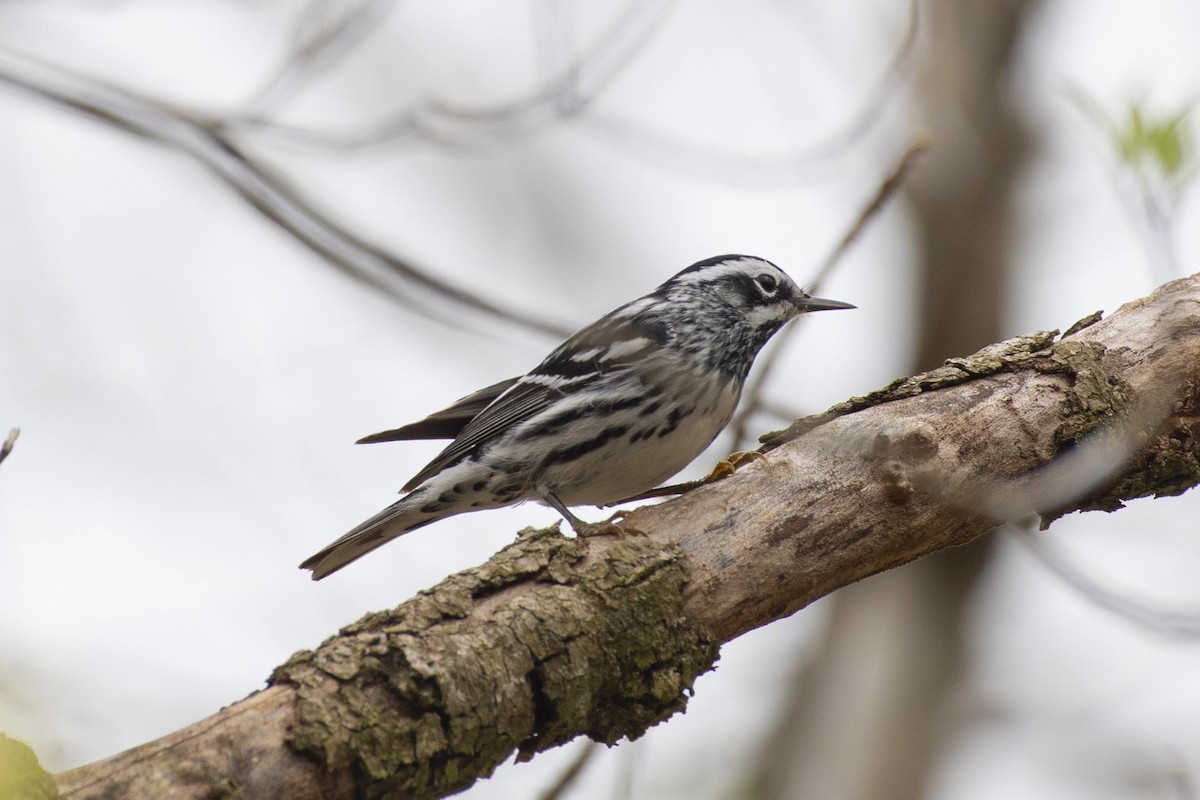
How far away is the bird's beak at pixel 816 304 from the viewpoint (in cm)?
583

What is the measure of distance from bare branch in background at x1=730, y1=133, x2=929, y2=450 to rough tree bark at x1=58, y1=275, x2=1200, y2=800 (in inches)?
32.2

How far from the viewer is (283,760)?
297 centimetres

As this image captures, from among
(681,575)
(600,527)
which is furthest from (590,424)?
(681,575)

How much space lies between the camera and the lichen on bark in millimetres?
3090

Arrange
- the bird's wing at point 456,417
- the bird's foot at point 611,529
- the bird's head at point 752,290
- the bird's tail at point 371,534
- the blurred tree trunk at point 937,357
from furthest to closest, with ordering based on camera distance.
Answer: the blurred tree trunk at point 937,357
the bird's head at point 752,290
the bird's wing at point 456,417
the bird's tail at point 371,534
the bird's foot at point 611,529

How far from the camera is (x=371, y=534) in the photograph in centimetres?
506

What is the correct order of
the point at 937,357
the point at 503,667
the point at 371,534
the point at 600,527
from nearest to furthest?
the point at 503,667
the point at 600,527
the point at 371,534
the point at 937,357

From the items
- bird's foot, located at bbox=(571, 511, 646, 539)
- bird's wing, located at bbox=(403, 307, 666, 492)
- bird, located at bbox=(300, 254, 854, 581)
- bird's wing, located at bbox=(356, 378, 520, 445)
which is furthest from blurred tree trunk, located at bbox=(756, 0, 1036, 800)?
bird's foot, located at bbox=(571, 511, 646, 539)

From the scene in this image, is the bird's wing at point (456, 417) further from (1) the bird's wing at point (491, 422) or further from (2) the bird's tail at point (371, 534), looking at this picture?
(2) the bird's tail at point (371, 534)

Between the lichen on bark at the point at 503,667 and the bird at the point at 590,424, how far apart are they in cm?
120

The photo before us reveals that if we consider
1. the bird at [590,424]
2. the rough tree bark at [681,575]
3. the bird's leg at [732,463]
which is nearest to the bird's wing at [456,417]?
the bird at [590,424]

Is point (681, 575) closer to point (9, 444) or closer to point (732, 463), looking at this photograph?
point (732, 463)

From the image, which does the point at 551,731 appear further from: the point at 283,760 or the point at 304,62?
the point at 304,62

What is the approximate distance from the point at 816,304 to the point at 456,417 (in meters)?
1.79
